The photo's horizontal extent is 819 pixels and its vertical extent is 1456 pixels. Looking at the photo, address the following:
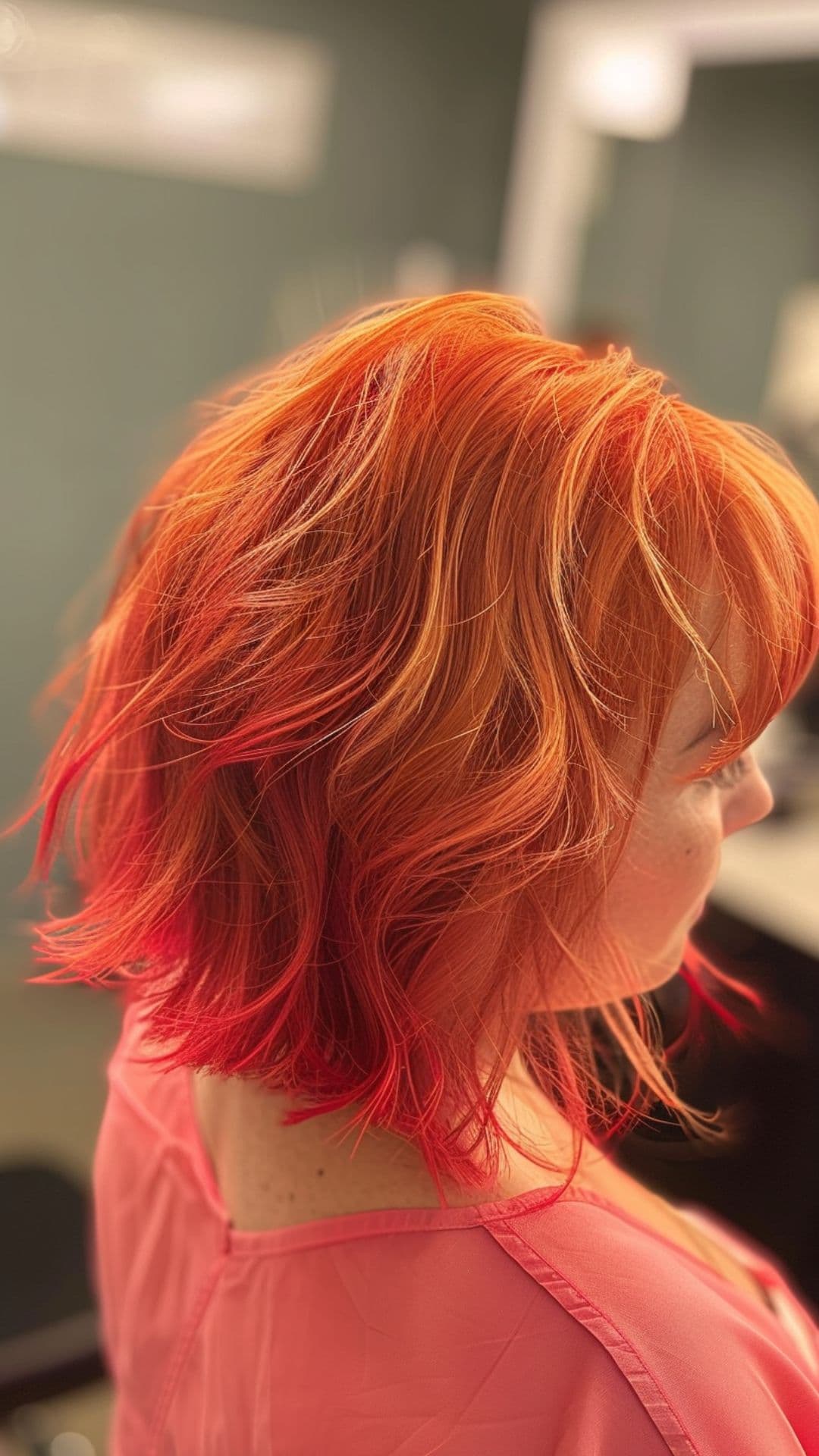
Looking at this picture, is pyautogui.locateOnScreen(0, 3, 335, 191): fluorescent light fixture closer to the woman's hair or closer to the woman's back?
the woman's hair

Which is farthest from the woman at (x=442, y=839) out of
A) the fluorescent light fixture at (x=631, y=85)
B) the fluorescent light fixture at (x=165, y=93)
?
the fluorescent light fixture at (x=631, y=85)

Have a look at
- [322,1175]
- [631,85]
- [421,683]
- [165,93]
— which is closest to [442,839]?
[421,683]

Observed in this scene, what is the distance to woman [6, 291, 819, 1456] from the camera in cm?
51

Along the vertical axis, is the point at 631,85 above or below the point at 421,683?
above

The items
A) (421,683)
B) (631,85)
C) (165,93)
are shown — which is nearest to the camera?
(421,683)

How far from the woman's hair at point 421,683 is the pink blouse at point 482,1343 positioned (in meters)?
0.04

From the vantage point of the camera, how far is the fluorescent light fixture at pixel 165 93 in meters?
2.47

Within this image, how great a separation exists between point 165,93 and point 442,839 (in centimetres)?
261

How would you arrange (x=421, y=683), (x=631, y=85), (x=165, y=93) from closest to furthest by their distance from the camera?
1. (x=421, y=683)
2. (x=165, y=93)
3. (x=631, y=85)

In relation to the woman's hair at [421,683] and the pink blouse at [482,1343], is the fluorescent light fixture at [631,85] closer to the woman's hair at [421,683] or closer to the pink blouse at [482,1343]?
the woman's hair at [421,683]

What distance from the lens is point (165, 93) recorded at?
8.61ft

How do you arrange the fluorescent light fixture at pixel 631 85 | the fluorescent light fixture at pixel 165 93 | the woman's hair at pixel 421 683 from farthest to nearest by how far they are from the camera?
the fluorescent light fixture at pixel 631 85, the fluorescent light fixture at pixel 165 93, the woman's hair at pixel 421 683

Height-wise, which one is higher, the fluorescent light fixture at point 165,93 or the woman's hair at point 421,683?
the fluorescent light fixture at point 165,93

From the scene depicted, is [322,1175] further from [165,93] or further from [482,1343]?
[165,93]
